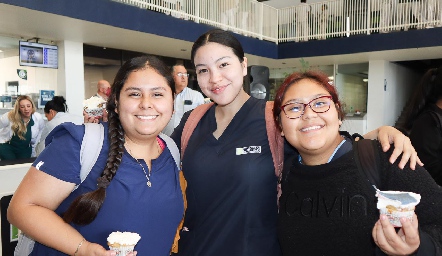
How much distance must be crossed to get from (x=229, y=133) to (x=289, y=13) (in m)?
12.2

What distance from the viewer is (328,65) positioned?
49.0 feet

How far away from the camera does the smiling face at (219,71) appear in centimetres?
188

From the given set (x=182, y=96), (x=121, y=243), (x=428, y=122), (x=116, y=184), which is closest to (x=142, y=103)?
(x=116, y=184)

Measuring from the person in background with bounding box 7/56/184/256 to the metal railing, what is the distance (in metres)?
7.57

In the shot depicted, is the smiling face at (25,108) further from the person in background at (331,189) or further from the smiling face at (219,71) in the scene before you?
the person in background at (331,189)

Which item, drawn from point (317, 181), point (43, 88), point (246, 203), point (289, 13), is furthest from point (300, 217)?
point (289, 13)

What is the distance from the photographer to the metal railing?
10.1 meters

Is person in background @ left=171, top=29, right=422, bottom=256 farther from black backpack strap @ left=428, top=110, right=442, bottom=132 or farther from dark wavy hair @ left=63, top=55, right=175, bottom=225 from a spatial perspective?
black backpack strap @ left=428, top=110, right=442, bottom=132

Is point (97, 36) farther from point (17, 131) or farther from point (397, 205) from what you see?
point (397, 205)

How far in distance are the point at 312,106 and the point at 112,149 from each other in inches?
33.3

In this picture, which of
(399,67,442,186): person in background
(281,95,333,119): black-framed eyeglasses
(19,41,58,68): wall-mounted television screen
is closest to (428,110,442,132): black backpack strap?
(399,67,442,186): person in background

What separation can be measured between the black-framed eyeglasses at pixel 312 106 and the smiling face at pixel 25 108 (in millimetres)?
5909

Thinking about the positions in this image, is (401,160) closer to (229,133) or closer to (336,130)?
→ (336,130)

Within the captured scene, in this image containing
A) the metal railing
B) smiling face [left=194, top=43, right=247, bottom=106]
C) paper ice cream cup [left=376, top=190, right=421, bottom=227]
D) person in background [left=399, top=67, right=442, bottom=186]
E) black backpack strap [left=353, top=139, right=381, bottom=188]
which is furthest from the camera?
the metal railing
